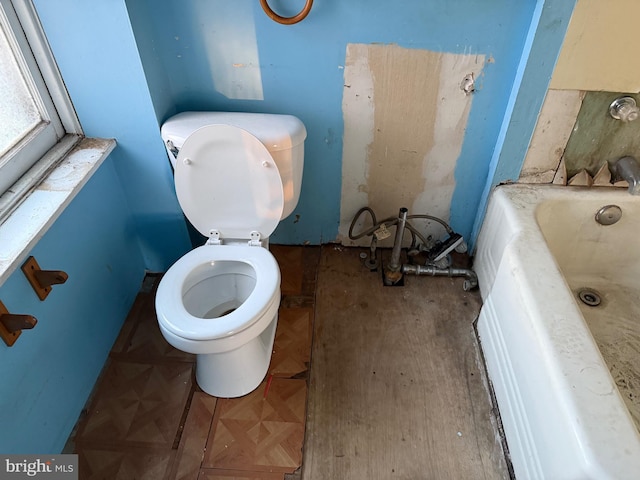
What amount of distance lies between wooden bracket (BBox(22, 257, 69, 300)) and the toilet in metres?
0.27

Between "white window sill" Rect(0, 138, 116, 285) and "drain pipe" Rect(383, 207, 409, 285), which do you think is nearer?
"white window sill" Rect(0, 138, 116, 285)

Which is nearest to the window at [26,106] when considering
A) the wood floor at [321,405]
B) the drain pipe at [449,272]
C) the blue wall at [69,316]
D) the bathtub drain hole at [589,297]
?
the blue wall at [69,316]

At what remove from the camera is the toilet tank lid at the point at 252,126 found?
1.42m

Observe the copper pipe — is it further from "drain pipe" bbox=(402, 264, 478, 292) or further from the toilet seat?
"drain pipe" bbox=(402, 264, 478, 292)

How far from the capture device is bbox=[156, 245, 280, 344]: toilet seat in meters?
1.24

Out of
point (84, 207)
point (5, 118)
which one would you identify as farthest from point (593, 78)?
point (5, 118)

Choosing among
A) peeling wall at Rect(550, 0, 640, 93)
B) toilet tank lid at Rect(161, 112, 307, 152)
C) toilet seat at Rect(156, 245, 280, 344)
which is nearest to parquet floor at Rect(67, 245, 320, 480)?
toilet seat at Rect(156, 245, 280, 344)

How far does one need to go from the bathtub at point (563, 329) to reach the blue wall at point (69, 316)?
1.34 m

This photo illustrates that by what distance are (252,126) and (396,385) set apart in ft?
3.27

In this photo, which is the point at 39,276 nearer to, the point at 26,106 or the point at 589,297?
the point at 26,106

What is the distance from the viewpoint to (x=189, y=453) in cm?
135

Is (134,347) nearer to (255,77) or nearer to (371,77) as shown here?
(255,77)

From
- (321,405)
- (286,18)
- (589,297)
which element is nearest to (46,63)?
(286,18)

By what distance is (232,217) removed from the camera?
1.54m
